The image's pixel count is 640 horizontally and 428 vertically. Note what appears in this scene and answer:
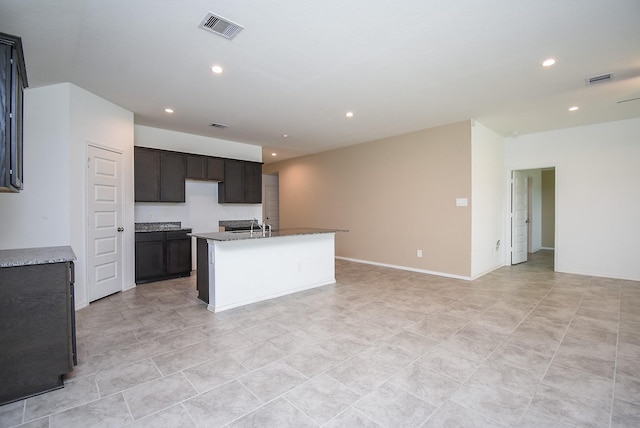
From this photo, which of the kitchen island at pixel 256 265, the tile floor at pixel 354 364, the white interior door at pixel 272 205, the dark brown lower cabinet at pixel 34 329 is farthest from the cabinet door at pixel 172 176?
the white interior door at pixel 272 205

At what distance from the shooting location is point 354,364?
94.5 inches

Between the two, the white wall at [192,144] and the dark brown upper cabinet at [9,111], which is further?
the white wall at [192,144]

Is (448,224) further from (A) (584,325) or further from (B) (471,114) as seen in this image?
(A) (584,325)

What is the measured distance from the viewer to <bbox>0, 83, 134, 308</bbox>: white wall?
10.9 ft

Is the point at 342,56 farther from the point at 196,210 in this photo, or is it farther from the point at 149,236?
the point at 196,210

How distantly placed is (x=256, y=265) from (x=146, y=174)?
271 cm

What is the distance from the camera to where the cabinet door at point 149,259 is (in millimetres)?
4863

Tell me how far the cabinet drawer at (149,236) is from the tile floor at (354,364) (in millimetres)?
1032

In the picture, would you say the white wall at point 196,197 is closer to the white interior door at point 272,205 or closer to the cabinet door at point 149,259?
the cabinet door at point 149,259

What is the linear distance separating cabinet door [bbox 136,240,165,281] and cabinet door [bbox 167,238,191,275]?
114 mm

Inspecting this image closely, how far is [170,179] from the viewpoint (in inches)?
213

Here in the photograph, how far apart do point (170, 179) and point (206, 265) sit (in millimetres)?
2339

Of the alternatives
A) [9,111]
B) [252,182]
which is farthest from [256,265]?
[252,182]

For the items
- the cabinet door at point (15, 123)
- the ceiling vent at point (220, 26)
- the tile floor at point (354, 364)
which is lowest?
the tile floor at point (354, 364)
